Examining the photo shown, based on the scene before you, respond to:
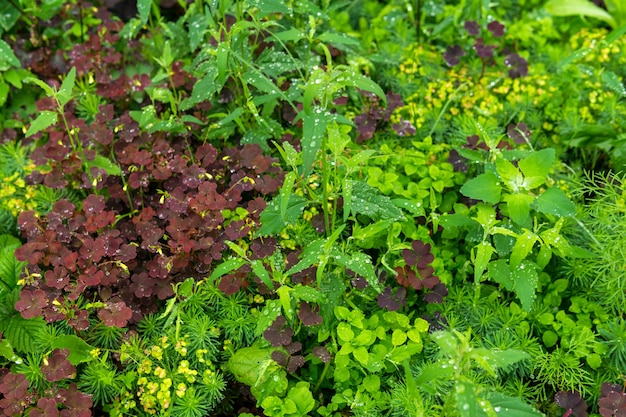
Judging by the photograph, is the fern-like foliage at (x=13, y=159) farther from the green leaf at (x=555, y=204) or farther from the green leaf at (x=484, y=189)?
the green leaf at (x=555, y=204)

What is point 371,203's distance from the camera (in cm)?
229

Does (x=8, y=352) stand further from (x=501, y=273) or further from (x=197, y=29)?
(x=501, y=273)

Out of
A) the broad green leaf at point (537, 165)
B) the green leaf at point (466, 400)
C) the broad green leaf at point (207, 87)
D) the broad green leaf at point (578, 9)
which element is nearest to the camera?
the green leaf at point (466, 400)

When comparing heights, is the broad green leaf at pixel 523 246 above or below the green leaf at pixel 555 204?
below

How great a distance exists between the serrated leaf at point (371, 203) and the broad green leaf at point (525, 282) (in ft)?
1.56

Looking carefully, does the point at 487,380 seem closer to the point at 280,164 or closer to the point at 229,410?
the point at 229,410

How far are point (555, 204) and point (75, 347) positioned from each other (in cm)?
189

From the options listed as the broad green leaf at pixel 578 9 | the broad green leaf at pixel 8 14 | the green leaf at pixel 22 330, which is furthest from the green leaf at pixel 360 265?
the broad green leaf at pixel 8 14

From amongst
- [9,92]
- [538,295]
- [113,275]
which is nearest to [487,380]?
[538,295]

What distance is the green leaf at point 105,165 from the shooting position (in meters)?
2.71

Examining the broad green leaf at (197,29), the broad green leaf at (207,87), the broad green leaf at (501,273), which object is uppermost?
the broad green leaf at (197,29)

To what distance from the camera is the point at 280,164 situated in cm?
288

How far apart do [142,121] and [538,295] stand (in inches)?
73.4

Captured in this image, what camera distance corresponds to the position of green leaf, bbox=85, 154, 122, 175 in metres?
2.71
